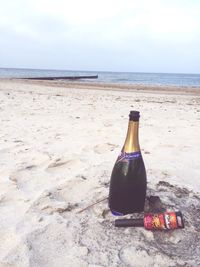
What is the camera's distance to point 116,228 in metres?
1.84

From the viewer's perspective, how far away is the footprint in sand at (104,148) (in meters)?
3.56

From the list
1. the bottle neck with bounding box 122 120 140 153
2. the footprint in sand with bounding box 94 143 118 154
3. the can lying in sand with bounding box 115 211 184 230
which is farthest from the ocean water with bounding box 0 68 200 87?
the can lying in sand with bounding box 115 211 184 230

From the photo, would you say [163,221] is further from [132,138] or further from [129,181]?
[132,138]

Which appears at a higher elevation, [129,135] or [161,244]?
[129,135]

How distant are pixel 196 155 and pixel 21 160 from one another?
6.47 feet

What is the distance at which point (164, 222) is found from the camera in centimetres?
179

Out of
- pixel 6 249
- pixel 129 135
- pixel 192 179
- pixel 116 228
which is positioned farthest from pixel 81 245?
pixel 192 179

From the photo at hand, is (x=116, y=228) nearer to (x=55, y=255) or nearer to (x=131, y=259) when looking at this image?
(x=131, y=259)

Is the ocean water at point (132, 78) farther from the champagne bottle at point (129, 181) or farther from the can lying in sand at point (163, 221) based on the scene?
the can lying in sand at point (163, 221)

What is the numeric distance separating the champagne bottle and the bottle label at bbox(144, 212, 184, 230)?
8.0 inches

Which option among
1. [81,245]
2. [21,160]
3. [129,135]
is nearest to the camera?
[81,245]

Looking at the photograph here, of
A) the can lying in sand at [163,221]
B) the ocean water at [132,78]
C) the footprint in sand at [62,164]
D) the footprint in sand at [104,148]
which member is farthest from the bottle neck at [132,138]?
the ocean water at [132,78]

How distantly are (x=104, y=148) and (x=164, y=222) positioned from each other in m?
1.96

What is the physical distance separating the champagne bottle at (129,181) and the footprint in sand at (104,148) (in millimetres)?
1478
